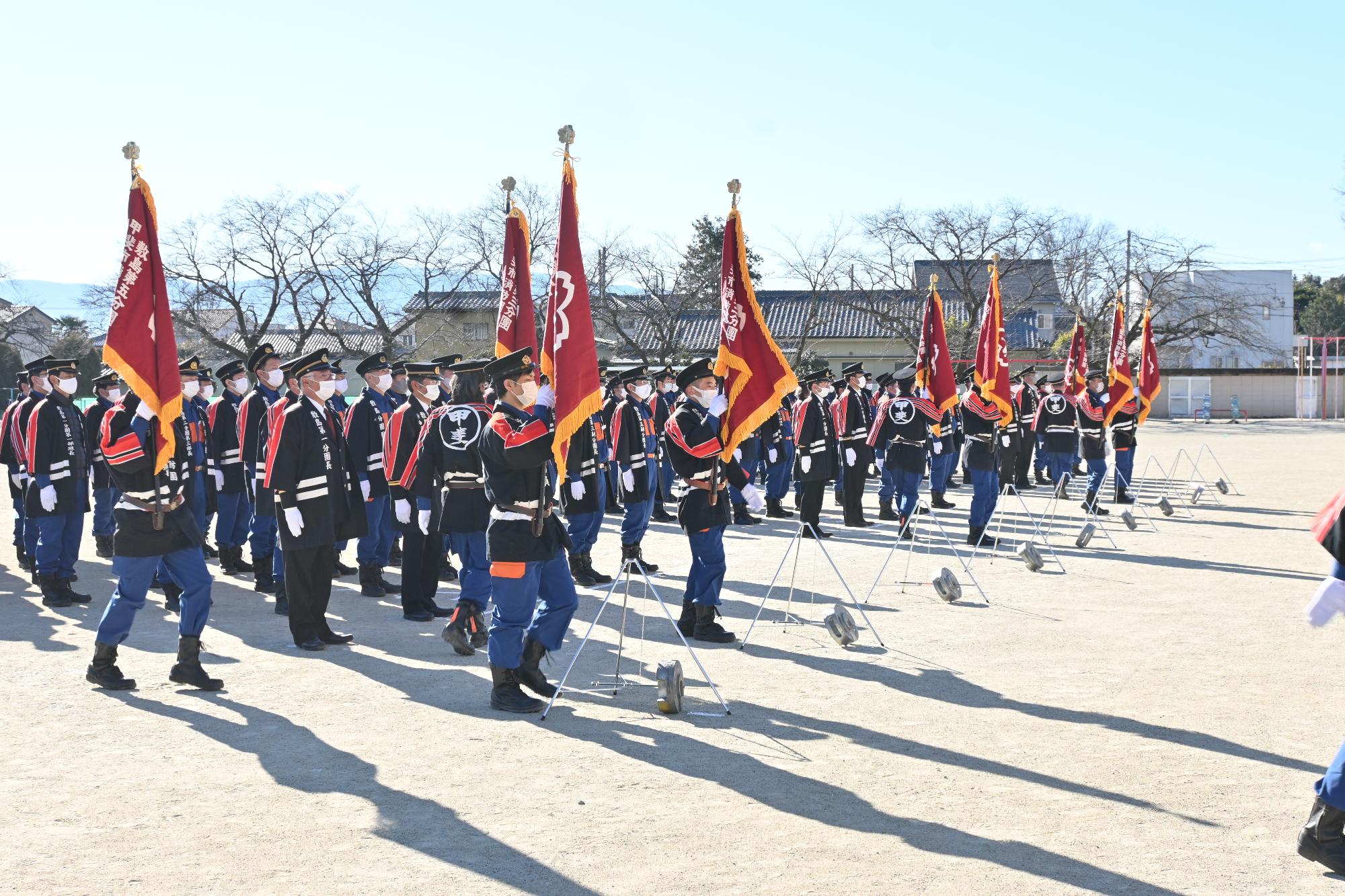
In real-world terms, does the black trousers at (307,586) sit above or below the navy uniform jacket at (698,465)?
below

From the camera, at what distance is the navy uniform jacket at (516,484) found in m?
6.84

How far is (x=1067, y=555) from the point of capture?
1349 cm

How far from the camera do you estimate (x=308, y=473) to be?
8672 millimetres

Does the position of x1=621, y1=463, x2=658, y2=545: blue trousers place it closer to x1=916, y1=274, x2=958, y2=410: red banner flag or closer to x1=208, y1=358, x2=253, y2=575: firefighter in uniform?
x1=208, y1=358, x2=253, y2=575: firefighter in uniform

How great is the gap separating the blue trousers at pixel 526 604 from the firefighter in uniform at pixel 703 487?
64.9 inches

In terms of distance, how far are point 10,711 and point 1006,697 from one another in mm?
5924

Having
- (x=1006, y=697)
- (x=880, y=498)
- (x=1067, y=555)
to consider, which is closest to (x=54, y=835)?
(x=1006, y=697)

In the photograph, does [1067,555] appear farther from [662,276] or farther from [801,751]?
[662,276]

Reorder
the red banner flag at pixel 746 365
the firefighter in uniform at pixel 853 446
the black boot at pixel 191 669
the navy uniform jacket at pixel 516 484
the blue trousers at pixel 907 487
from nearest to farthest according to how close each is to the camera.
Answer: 1. the navy uniform jacket at pixel 516 484
2. the black boot at pixel 191 669
3. the red banner flag at pixel 746 365
4. the blue trousers at pixel 907 487
5. the firefighter in uniform at pixel 853 446

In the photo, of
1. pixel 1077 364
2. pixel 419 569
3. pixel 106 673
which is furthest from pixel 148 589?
pixel 1077 364

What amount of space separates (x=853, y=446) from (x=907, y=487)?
103 centimetres

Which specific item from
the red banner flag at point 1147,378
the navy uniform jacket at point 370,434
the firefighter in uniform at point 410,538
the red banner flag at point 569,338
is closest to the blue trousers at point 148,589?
the firefighter in uniform at point 410,538

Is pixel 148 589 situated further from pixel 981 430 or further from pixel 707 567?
pixel 981 430

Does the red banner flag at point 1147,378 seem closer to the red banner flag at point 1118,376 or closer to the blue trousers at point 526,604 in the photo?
the red banner flag at point 1118,376
